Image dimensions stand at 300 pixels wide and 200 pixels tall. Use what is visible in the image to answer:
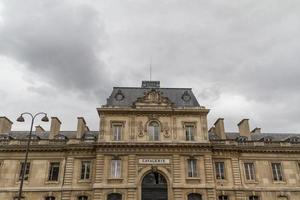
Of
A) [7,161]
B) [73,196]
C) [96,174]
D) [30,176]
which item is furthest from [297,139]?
[7,161]

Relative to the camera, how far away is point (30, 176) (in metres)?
31.2

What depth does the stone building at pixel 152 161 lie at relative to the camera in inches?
1157

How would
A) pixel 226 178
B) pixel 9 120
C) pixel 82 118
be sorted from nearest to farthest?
pixel 226 178 < pixel 82 118 < pixel 9 120

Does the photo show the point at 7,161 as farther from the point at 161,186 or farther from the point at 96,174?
the point at 161,186

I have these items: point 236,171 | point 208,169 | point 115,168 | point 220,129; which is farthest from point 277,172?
point 115,168

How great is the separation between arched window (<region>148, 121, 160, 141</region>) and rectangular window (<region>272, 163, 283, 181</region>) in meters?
13.6

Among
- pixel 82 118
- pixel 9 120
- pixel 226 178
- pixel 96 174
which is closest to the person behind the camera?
pixel 96 174

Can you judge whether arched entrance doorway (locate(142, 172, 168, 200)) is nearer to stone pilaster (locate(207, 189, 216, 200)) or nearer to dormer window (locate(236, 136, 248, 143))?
stone pilaster (locate(207, 189, 216, 200))

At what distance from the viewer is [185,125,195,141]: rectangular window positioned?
104ft

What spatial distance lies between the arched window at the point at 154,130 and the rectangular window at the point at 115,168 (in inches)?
170

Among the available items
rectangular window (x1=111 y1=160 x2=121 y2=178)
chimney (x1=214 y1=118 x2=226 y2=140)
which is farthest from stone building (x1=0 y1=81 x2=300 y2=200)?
chimney (x1=214 y1=118 x2=226 y2=140)

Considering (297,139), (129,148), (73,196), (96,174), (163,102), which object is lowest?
(73,196)

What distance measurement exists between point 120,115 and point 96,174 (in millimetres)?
6681

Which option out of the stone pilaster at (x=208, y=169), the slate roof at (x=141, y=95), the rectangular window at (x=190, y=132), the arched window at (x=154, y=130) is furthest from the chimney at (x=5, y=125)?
the stone pilaster at (x=208, y=169)
